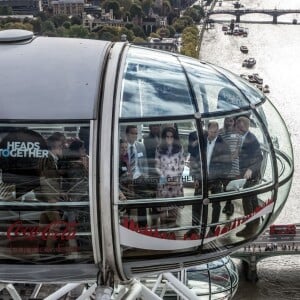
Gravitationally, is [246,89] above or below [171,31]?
above

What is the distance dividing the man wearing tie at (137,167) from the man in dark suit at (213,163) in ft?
0.56

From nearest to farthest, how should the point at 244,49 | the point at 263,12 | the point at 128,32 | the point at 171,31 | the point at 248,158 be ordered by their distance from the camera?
the point at 248,158, the point at 128,32, the point at 244,49, the point at 171,31, the point at 263,12

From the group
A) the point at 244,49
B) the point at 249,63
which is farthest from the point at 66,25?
the point at 249,63

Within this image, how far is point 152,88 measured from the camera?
257cm

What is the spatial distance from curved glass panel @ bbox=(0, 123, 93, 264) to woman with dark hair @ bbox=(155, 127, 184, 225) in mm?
265

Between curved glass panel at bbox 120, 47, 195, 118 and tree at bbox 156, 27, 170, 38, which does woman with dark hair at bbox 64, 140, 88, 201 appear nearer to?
curved glass panel at bbox 120, 47, 195, 118

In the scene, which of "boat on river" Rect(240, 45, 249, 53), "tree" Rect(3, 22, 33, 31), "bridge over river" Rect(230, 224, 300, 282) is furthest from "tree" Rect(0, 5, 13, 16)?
"bridge over river" Rect(230, 224, 300, 282)

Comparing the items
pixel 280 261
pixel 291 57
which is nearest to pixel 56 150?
pixel 280 261

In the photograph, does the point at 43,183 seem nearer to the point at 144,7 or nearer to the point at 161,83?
the point at 161,83

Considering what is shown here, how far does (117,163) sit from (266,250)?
1028 cm

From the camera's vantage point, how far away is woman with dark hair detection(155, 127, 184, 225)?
8.27ft

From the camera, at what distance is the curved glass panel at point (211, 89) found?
2.59 m

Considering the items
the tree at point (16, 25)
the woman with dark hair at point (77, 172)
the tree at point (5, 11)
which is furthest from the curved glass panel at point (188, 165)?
the tree at point (5, 11)

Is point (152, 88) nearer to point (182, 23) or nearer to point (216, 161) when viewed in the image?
point (216, 161)
